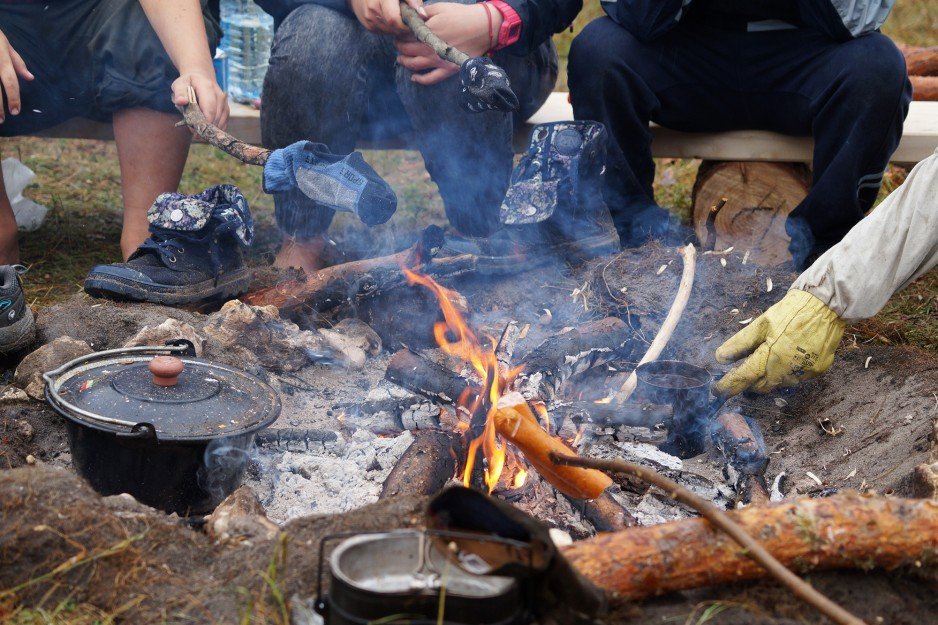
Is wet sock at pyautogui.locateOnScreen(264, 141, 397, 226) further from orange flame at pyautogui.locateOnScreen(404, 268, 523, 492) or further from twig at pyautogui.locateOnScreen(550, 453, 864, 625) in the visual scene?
twig at pyautogui.locateOnScreen(550, 453, 864, 625)

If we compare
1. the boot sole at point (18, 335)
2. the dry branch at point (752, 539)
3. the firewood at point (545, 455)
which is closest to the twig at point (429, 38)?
the firewood at point (545, 455)

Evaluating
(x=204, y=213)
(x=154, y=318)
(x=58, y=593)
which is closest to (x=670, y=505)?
(x=58, y=593)

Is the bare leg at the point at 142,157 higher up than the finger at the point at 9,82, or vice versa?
the finger at the point at 9,82

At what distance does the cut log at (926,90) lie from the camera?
501cm

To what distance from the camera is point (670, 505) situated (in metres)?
2.73

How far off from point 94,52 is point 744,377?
3.12 m

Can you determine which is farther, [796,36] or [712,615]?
[796,36]

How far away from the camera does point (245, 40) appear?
5.50 metres

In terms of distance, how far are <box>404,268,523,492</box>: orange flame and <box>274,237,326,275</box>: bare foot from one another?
683mm

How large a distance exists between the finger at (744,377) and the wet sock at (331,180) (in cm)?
146

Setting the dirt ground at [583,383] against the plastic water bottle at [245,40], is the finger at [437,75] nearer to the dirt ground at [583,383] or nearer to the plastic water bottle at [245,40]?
the dirt ground at [583,383]

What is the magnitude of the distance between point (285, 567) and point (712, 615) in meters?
0.84

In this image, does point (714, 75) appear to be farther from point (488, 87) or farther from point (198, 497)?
point (198, 497)

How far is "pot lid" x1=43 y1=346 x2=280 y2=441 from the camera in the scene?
7.55 feet
